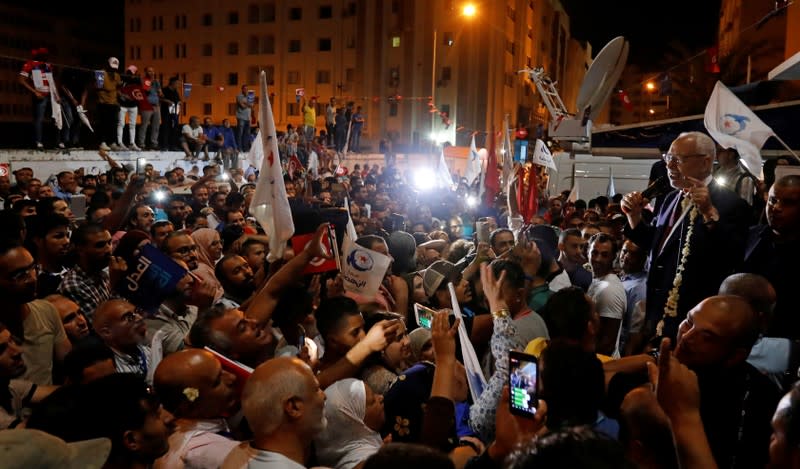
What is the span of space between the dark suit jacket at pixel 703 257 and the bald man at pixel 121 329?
3.34 m

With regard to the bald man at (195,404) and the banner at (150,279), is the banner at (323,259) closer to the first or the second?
the banner at (150,279)

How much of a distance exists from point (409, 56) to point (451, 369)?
49.2 m

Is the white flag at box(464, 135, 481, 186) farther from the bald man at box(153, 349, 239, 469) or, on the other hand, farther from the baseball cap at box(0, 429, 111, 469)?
the baseball cap at box(0, 429, 111, 469)

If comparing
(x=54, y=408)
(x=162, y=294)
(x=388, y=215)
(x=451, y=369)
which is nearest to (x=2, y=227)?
(x=162, y=294)

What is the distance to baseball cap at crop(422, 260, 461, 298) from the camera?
577 centimetres

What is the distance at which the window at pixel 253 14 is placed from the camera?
5984 centimetres

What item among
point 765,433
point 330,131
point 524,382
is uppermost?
point 330,131

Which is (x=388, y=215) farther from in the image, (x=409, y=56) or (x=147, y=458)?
(x=409, y=56)

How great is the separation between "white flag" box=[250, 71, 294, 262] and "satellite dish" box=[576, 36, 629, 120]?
865 centimetres

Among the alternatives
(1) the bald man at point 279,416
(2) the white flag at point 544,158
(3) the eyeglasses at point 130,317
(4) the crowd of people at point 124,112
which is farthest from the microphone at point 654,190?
(4) the crowd of people at point 124,112

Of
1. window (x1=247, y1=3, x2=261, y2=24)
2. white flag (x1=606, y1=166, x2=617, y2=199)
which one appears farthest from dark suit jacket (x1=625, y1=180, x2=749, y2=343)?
window (x1=247, y1=3, x2=261, y2=24)

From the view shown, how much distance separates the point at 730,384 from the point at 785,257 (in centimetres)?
188

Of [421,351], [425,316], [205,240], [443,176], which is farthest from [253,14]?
[421,351]

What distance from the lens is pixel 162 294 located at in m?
4.74
